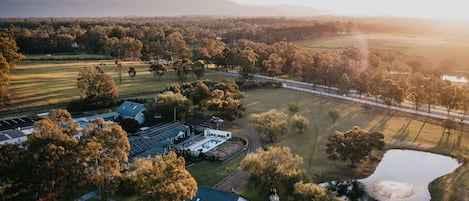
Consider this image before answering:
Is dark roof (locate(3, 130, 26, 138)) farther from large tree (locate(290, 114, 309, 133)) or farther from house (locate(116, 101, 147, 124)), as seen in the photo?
large tree (locate(290, 114, 309, 133))

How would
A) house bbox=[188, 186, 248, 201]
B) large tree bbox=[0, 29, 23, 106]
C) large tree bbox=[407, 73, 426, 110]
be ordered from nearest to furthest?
house bbox=[188, 186, 248, 201]
large tree bbox=[0, 29, 23, 106]
large tree bbox=[407, 73, 426, 110]

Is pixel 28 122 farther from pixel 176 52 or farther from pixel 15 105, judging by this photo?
pixel 176 52

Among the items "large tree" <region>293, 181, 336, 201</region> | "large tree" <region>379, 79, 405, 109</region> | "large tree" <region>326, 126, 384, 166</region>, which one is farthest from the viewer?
"large tree" <region>379, 79, 405, 109</region>

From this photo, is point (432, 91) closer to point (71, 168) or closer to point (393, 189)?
point (393, 189)

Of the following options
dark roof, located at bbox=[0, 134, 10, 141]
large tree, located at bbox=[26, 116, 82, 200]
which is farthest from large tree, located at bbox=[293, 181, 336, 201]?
dark roof, located at bbox=[0, 134, 10, 141]

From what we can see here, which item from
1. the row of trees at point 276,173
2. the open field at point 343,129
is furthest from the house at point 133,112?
the row of trees at point 276,173
